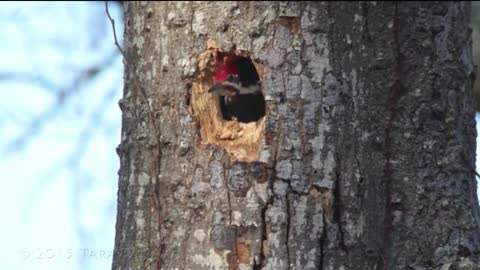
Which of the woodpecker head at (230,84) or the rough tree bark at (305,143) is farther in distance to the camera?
the woodpecker head at (230,84)

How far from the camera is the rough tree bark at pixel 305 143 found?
194 cm

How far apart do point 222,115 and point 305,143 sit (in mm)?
295

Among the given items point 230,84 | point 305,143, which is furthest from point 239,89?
point 305,143

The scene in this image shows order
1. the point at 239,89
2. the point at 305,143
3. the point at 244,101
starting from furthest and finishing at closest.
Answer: the point at 244,101, the point at 239,89, the point at 305,143

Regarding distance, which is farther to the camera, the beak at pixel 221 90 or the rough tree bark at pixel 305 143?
the beak at pixel 221 90

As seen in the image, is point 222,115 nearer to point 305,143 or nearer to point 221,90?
point 221,90

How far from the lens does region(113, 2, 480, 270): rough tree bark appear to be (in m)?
1.94

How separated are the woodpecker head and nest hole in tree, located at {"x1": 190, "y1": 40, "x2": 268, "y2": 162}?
0.01m

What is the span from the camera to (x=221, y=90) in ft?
7.02

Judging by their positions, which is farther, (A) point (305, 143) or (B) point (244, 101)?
(B) point (244, 101)

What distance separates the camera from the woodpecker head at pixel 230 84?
2.10 metres

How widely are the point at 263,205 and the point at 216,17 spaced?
42cm

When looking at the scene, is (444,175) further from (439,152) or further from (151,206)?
(151,206)

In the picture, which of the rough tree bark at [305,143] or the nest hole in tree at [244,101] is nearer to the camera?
the rough tree bark at [305,143]
